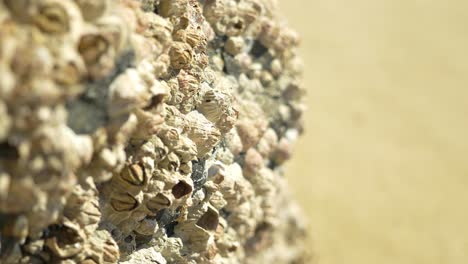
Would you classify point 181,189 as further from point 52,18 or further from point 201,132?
point 52,18

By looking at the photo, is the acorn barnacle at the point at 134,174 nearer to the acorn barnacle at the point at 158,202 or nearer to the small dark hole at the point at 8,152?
the acorn barnacle at the point at 158,202

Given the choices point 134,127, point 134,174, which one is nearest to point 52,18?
point 134,127

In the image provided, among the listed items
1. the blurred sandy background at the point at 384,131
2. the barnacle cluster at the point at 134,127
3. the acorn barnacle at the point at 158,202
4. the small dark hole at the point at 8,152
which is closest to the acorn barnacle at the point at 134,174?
the barnacle cluster at the point at 134,127

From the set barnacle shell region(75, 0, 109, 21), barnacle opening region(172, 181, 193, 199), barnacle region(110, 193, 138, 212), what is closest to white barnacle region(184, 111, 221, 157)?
barnacle opening region(172, 181, 193, 199)

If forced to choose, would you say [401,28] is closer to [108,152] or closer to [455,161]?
[455,161]

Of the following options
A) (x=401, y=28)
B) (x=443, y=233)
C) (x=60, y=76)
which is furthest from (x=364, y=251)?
(x=401, y=28)

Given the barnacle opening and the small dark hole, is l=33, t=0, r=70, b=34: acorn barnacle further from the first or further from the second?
the barnacle opening
